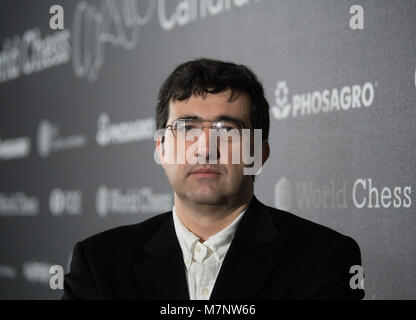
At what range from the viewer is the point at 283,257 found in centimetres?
155

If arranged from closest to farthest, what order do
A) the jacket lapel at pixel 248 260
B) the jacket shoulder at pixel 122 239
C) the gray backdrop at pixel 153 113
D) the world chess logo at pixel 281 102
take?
the jacket lapel at pixel 248 260 → the jacket shoulder at pixel 122 239 → the gray backdrop at pixel 153 113 → the world chess logo at pixel 281 102

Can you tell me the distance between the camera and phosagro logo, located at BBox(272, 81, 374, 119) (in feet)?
6.69

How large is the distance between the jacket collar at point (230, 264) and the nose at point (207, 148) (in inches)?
7.8

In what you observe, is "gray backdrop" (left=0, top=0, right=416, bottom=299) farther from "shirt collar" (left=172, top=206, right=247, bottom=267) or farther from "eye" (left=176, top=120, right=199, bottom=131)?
"eye" (left=176, top=120, right=199, bottom=131)

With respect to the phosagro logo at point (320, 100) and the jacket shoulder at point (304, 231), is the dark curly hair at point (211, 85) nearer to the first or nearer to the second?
the jacket shoulder at point (304, 231)

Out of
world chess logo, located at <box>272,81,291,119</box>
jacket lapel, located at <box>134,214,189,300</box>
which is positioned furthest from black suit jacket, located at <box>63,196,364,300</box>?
world chess logo, located at <box>272,81,291,119</box>

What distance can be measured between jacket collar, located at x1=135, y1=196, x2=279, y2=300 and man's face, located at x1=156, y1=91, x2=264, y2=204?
11cm

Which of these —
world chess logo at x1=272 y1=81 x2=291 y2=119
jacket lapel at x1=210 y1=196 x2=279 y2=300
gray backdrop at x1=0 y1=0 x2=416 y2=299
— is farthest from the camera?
world chess logo at x1=272 y1=81 x2=291 y2=119

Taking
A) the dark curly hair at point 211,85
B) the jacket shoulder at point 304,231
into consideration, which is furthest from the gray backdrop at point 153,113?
the dark curly hair at point 211,85

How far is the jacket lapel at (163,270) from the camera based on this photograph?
154 centimetres

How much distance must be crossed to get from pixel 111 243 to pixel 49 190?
2.39m

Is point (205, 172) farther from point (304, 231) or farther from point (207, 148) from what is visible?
point (304, 231)
